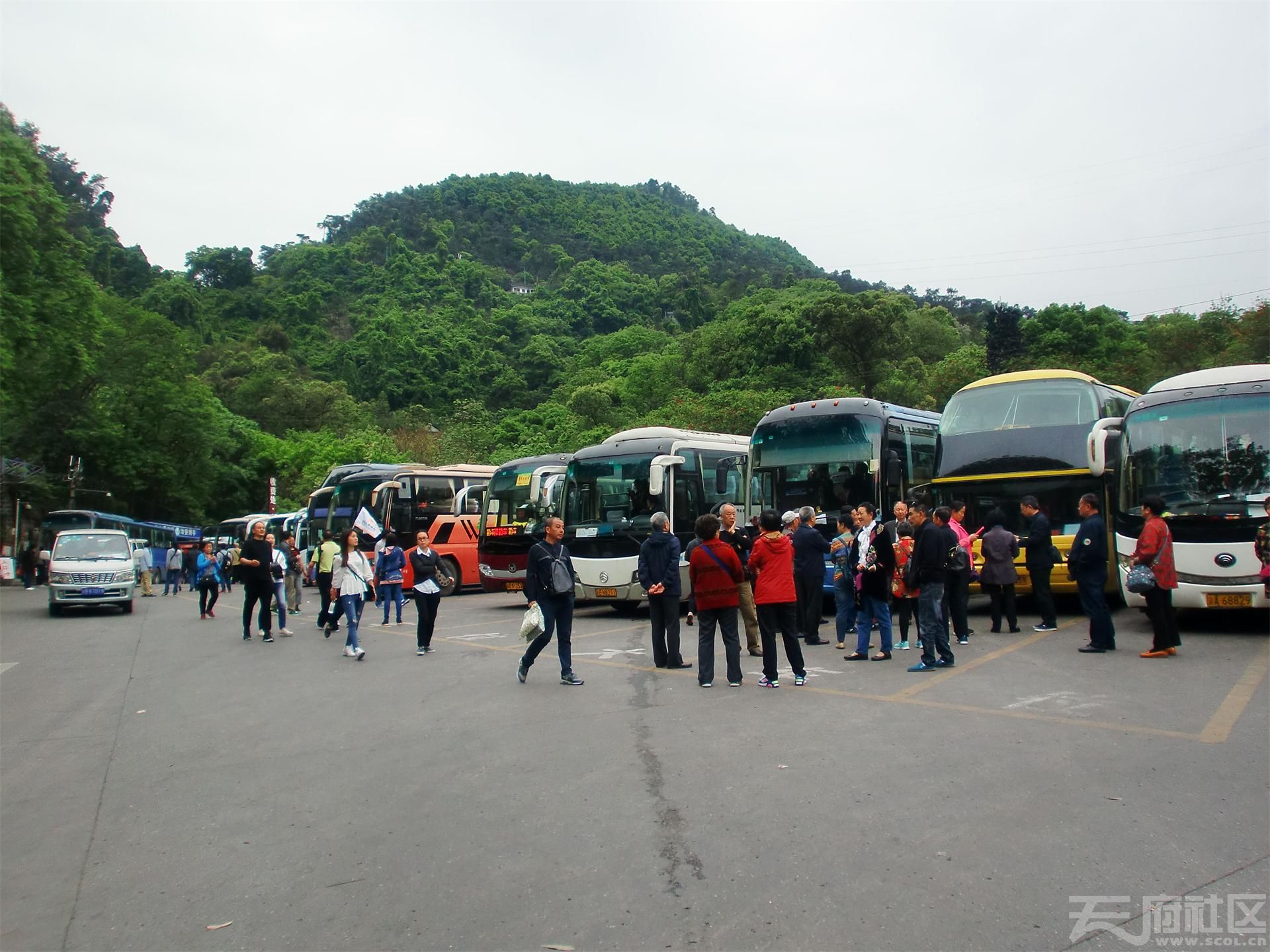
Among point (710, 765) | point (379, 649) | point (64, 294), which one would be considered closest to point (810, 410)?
point (379, 649)

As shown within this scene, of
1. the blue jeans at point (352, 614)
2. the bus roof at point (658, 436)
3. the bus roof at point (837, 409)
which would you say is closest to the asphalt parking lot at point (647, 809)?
the blue jeans at point (352, 614)

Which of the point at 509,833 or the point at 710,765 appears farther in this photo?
the point at 710,765

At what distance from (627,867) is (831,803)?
1416mm

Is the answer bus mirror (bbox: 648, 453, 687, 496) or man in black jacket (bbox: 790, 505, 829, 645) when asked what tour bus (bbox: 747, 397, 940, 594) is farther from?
man in black jacket (bbox: 790, 505, 829, 645)

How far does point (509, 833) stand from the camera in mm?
5215

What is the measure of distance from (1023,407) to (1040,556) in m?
3.40

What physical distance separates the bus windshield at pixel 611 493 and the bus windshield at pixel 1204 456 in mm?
7636

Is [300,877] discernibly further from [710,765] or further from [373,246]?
[373,246]

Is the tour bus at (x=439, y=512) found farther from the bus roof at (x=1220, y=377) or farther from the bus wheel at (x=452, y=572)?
the bus roof at (x=1220, y=377)

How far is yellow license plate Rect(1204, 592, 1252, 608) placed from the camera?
11.0 metres

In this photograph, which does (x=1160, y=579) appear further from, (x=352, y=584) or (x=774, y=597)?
(x=352, y=584)

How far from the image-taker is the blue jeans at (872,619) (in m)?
10.9

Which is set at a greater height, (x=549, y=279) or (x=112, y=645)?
(x=549, y=279)

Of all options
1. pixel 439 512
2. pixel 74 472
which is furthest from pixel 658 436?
pixel 74 472
